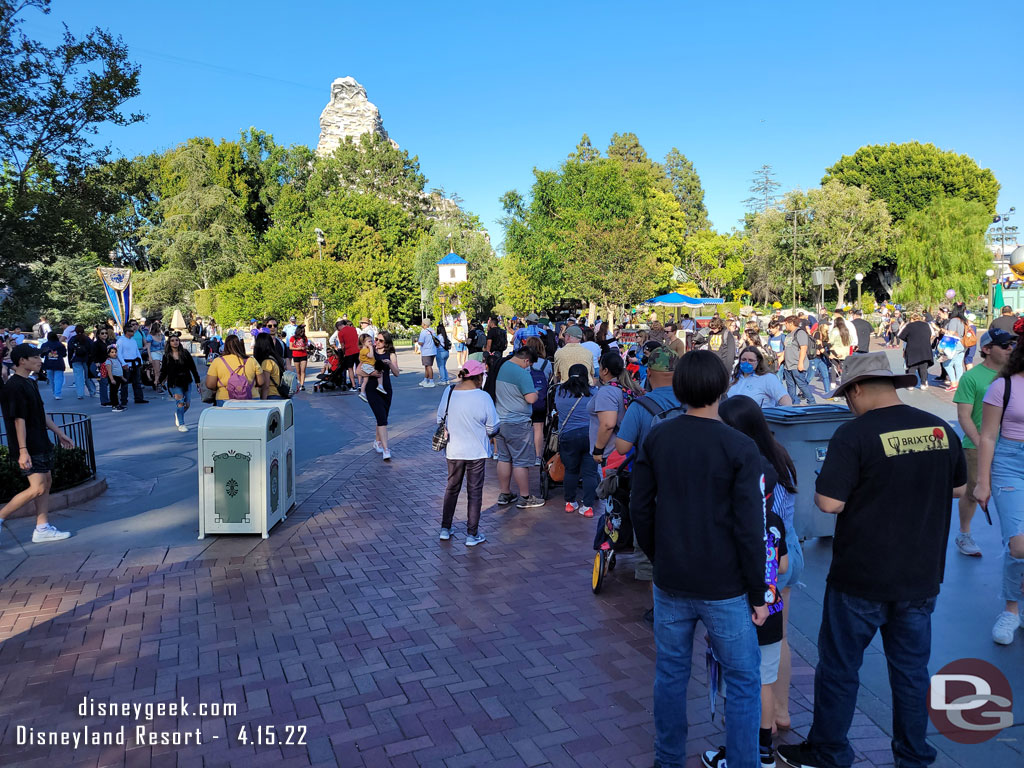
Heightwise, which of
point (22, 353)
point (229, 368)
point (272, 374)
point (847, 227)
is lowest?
point (272, 374)

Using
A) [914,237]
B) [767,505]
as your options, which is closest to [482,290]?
[914,237]

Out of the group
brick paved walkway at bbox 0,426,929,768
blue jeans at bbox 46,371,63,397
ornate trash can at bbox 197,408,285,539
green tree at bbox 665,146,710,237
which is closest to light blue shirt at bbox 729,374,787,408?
brick paved walkway at bbox 0,426,929,768

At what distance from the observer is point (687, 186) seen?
75.8 metres

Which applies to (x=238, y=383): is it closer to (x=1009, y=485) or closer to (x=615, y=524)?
(x=615, y=524)

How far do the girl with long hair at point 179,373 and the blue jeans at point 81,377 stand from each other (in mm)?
6267

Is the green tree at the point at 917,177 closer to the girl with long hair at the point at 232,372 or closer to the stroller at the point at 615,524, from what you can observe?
the girl with long hair at the point at 232,372

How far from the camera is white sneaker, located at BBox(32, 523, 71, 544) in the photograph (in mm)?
6715

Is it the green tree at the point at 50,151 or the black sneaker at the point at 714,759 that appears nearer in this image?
the black sneaker at the point at 714,759

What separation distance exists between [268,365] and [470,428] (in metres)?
3.84

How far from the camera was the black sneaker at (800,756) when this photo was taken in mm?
3213

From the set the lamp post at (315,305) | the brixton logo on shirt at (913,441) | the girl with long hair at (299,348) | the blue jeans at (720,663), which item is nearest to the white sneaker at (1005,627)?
the brixton logo on shirt at (913,441)

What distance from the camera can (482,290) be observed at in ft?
165

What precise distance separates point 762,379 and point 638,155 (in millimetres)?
65985

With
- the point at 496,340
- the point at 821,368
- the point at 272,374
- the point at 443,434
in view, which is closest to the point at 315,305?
the point at 821,368
